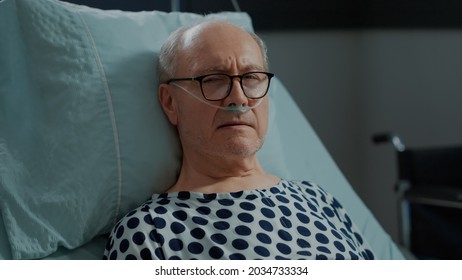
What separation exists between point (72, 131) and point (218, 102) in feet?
0.94

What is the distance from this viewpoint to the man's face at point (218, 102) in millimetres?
1189

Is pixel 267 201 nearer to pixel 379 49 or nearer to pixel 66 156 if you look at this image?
pixel 66 156

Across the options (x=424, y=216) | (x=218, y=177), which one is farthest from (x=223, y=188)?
(x=424, y=216)

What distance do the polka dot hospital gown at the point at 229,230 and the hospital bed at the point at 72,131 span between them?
75 mm

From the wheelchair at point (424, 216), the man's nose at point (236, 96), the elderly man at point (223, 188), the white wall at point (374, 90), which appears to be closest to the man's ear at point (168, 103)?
the elderly man at point (223, 188)

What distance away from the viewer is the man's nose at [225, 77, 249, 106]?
1.19 metres

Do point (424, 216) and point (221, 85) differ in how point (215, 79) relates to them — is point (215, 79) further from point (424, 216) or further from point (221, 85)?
point (424, 216)

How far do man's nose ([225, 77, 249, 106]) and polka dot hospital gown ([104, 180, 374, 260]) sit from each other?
0.58 ft

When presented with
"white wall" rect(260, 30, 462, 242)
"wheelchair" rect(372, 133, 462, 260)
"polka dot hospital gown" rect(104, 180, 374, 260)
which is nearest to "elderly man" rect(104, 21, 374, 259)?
"polka dot hospital gown" rect(104, 180, 374, 260)

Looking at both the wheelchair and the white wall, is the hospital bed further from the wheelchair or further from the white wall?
the white wall

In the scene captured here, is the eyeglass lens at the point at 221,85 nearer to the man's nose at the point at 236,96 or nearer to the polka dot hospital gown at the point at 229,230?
the man's nose at the point at 236,96

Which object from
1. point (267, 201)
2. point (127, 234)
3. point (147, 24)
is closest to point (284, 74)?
point (147, 24)

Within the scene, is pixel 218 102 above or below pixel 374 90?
above

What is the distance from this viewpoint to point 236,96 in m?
1.18
